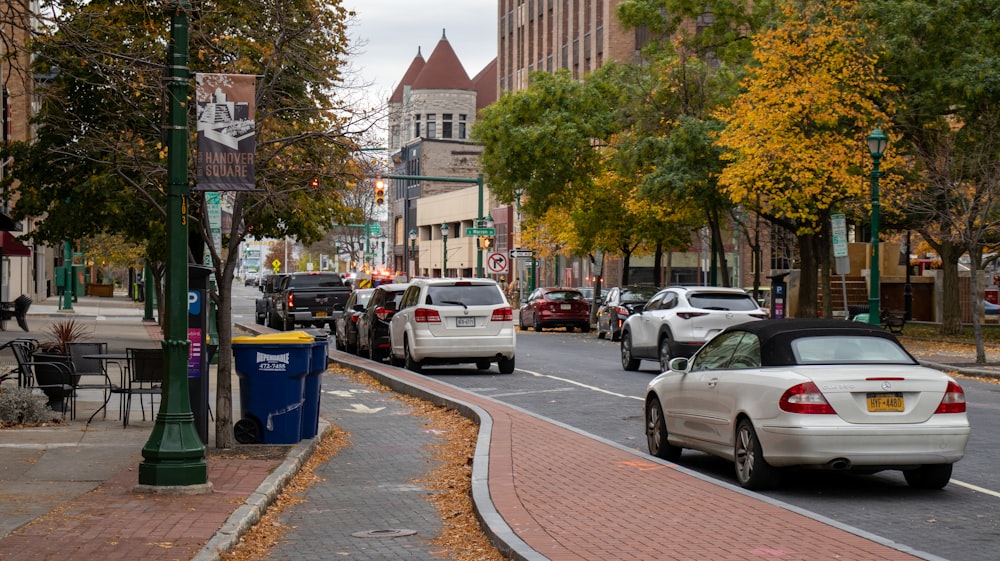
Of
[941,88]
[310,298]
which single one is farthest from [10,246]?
[941,88]

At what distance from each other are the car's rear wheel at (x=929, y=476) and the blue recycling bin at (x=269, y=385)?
5886 mm

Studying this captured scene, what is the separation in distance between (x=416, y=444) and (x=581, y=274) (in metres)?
68.2

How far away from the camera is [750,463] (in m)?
11.3

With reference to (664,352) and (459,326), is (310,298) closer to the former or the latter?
(459,326)

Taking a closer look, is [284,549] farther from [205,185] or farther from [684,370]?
[684,370]

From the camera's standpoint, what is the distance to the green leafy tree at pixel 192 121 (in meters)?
13.3

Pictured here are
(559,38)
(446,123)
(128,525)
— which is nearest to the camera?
(128,525)

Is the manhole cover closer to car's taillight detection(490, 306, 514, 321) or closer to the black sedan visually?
car's taillight detection(490, 306, 514, 321)

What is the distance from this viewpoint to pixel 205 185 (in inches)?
451

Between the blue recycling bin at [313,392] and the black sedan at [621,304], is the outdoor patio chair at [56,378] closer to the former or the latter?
the blue recycling bin at [313,392]

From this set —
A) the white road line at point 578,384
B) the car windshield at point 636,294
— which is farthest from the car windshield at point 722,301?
the car windshield at point 636,294

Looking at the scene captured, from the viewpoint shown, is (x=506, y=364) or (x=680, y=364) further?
(x=506, y=364)

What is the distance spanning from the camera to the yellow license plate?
10.9 metres

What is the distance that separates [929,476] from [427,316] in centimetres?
1430
